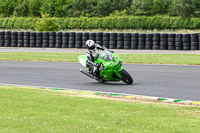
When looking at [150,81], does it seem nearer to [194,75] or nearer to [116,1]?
[194,75]

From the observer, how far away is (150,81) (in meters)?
14.0

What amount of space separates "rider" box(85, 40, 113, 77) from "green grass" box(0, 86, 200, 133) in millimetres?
3252

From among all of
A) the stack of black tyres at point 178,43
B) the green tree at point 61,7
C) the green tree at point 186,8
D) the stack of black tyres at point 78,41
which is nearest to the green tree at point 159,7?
the green tree at point 186,8

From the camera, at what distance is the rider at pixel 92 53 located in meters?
13.2

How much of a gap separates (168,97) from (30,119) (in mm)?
4378

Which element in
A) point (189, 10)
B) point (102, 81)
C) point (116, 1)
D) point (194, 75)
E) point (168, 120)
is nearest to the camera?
point (168, 120)

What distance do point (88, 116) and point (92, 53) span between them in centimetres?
566

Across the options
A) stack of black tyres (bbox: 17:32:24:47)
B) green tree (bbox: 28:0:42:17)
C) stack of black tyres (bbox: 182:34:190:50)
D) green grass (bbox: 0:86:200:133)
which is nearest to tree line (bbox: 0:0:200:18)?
green tree (bbox: 28:0:42:17)

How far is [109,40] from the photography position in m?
28.5

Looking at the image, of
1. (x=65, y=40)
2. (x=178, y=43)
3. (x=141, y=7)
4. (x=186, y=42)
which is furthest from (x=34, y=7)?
(x=186, y=42)

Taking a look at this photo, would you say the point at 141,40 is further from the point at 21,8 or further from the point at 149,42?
the point at 21,8

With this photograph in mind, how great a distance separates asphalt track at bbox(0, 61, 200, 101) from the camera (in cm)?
1194

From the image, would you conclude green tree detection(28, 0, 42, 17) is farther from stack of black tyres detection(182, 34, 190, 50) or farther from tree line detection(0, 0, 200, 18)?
stack of black tyres detection(182, 34, 190, 50)

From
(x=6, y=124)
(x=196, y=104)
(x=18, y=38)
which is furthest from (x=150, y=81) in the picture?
Answer: (x=18, y=38)
